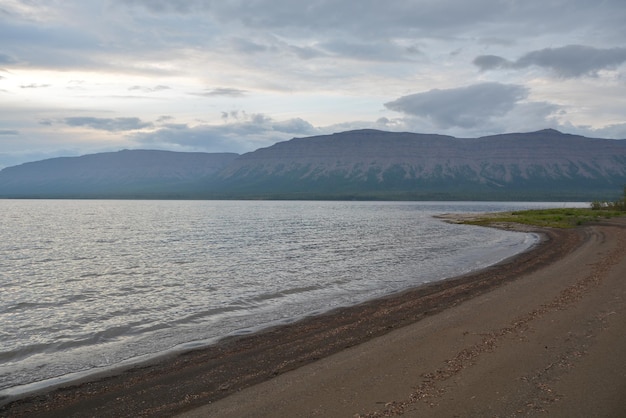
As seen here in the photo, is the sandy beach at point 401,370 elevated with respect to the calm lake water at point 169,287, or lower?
elevated

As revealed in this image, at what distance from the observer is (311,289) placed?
93.2 feet

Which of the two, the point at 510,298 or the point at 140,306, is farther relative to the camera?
the point at 140,306

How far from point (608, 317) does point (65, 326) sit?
20.2 meters

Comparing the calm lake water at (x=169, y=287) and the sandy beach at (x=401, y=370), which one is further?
the calm lake water at (x=169, y=287)

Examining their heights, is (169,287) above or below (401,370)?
below

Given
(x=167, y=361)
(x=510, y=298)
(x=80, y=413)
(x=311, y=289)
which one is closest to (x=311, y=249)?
(x=311, y=289)

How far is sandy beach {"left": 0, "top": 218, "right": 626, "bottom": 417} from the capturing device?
403 inches

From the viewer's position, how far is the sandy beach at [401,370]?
10.2 m

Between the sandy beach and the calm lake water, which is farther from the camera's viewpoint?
the calm lake water

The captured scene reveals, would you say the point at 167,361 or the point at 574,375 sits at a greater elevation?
the point at 574,375

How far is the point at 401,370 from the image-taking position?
12.4 metres

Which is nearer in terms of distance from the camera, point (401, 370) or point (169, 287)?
point (401, 370)

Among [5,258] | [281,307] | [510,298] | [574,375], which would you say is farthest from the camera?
[5,258]

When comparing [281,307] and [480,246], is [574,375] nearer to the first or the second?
[281,307]
